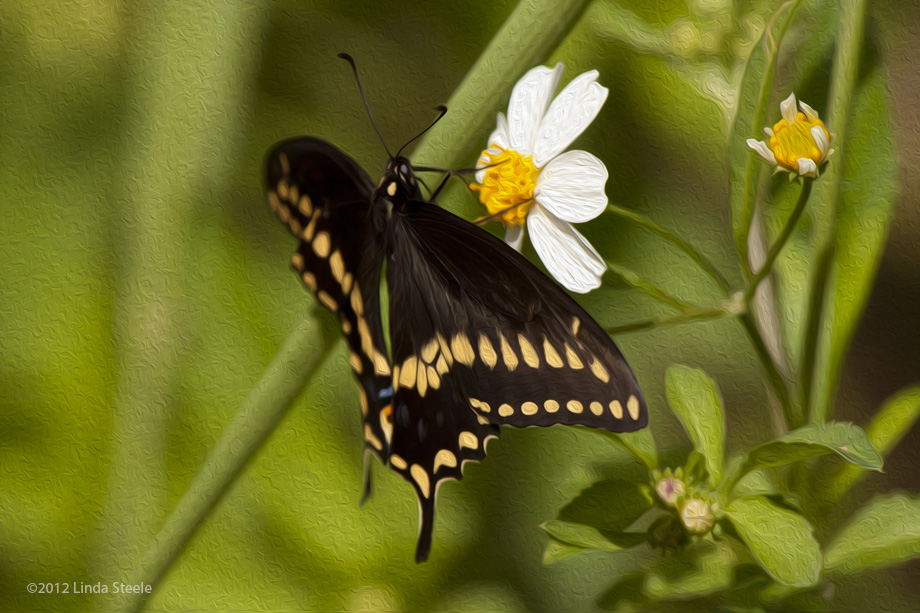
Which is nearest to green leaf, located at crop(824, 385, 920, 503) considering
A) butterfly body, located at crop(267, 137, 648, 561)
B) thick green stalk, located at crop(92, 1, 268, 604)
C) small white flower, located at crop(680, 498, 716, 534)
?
small white flower, located at crop(680, 498, 716, 534)

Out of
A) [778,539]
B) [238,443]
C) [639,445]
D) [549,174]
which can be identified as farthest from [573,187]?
[238,443]

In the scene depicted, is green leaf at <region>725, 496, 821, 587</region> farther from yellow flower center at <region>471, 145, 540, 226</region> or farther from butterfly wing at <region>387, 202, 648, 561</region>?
yellow flower center at <region>471, 145, 540, 226</region>

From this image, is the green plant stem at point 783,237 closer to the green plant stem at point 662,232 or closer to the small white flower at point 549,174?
the green plant stem at point 662,232

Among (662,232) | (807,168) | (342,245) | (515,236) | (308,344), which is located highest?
(807,168)

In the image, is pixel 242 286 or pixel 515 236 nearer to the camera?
pixel 515 236

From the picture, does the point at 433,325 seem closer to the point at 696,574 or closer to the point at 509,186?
the point at 509,186

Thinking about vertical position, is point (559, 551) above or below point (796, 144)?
below

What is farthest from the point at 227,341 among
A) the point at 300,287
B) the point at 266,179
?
the point at 266,179

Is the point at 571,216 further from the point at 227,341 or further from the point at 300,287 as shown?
the point at 227,341
